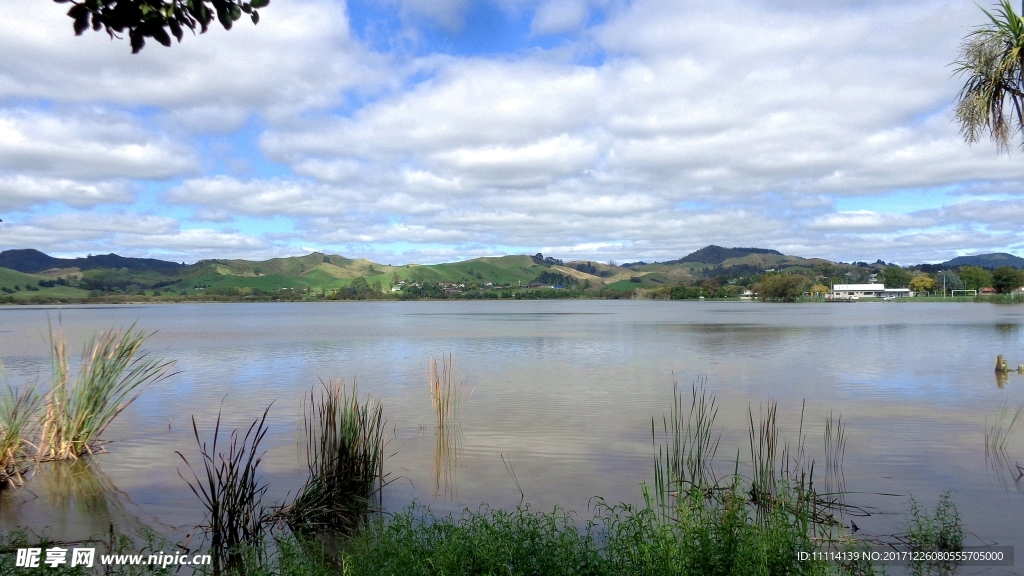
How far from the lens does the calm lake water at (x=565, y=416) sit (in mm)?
8517

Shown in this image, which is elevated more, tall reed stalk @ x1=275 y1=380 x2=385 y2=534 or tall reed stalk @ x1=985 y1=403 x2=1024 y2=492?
tall reed stalk @ x1=275 y1=380 x2=385 y2=534

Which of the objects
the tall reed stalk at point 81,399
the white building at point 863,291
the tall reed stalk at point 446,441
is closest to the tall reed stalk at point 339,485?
the tall reed stalk at point 446,441

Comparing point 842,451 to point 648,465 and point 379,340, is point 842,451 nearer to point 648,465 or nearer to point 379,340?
point 648,465

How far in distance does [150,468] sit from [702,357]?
2162 centimetres

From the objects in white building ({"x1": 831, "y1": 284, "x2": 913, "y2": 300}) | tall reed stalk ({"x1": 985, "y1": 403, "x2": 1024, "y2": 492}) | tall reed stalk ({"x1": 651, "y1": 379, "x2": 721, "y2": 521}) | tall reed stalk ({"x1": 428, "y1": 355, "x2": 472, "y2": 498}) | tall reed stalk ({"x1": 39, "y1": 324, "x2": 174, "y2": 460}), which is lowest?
tall reed stalk ({"x1": 428, "y1": 355, "x2": 472, "y2": 498})

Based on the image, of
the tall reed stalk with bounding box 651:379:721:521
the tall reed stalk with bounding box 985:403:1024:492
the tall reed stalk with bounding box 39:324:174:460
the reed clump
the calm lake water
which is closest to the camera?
the tall reed stalk with bounding box 651:379:721:521

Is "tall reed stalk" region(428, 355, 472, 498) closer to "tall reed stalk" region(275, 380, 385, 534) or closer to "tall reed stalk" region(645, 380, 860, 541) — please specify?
"tall reed stalk" region(275, 380, 385, 534)

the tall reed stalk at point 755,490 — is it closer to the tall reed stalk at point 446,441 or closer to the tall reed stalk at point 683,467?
the tall reed stalk at point 683,467

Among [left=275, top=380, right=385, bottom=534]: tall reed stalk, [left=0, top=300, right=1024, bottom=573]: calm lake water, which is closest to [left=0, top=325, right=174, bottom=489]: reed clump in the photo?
[left=0, top=300, right=1024, bottom=573]: calm lake water

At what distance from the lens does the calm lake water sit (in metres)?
8.52

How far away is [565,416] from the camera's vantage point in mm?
14602

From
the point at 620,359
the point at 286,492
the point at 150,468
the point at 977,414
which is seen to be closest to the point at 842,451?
the point at 977,414

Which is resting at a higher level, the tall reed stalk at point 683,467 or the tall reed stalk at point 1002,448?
the tall reed stalk at point 683,467

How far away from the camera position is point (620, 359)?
27.1m
